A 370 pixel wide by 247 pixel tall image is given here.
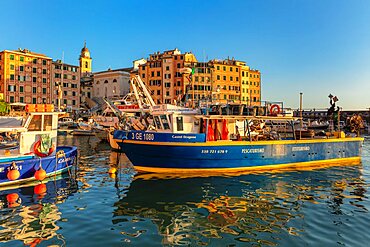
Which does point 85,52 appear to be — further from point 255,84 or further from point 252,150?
point 252,150

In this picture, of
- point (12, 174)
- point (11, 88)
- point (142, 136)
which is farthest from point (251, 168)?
point (11, 88)

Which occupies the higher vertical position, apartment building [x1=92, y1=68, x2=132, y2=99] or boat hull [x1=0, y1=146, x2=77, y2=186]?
apartment building [x1=92, y1=68, x2=132, y2=99]

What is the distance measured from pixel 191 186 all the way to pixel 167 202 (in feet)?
8.56

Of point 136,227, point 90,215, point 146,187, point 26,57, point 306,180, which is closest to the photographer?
point 136,227

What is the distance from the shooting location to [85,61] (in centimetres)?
10638

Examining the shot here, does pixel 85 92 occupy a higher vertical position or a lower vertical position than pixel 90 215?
higher

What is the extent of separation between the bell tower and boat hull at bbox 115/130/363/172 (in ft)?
319

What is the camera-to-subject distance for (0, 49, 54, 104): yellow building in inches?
2468

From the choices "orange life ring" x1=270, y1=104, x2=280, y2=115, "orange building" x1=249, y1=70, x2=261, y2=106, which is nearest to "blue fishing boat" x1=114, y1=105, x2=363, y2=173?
"orange life ring" x1=270, y1=104, x2=280, y2=115

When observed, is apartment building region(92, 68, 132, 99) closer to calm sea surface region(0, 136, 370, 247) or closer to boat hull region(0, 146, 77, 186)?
boat hull region(0, 146, 77, 186)

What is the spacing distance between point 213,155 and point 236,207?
5.38 m

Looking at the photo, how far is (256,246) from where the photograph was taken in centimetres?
754

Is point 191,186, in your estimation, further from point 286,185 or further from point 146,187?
point 286,185

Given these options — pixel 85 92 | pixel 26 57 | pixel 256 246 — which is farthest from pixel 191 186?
pixel 85 92
